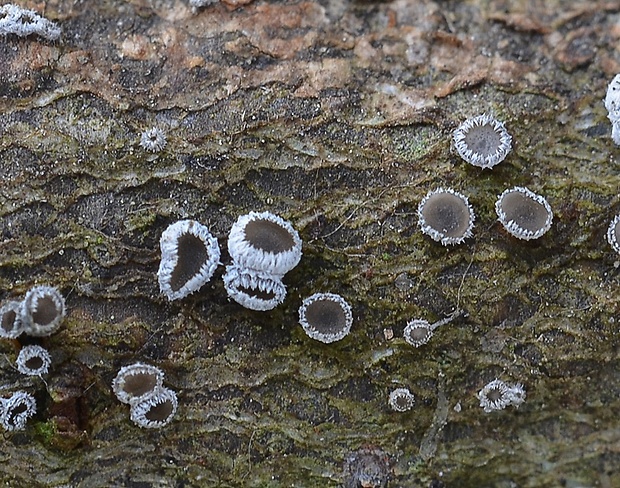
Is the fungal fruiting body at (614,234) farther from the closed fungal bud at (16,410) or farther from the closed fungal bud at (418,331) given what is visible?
the closed fungal bud at (16,410)

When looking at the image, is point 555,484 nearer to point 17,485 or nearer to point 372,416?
A: point 372,416

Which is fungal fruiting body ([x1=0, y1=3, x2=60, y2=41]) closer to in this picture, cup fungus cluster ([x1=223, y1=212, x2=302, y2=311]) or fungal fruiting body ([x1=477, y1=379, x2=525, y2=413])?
cup fungus cluster ([x1=223, y1=212, x2=302, y2=311])

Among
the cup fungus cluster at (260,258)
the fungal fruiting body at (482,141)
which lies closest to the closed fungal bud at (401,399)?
the cup fungus cluster at (260,258)

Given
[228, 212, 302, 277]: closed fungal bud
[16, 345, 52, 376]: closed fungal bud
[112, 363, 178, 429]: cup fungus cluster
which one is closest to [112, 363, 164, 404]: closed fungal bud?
[112, 363, 178, 429]: cup fungus cluster

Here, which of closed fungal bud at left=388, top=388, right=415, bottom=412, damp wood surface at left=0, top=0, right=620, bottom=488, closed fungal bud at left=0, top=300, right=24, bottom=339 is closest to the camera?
closed fungal bud at left=0, top=300, right=24, bottom=339

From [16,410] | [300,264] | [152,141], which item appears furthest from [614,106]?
[16,410]

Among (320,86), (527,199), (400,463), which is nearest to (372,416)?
(400,463)
